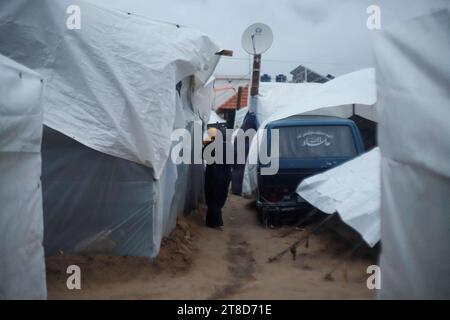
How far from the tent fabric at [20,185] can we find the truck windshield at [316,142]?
5274 millimetres

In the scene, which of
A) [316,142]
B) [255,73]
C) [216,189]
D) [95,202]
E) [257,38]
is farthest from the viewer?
[255,73]

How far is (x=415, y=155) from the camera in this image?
10.9ft

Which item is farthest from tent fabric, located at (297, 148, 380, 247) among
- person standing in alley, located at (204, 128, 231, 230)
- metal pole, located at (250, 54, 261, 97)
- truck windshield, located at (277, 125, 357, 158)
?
metal pole, located at (250, 54, 261, 97)

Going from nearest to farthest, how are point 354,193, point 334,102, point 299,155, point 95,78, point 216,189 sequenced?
point 95,78 → point 354,193 → point 299,155 → point 216,189 → point 334,102

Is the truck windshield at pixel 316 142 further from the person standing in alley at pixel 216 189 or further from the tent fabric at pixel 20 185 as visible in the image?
the tent fabric at pixel 20 185

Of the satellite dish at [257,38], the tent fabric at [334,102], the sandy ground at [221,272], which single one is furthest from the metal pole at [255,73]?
the sandy ground at [221,272]

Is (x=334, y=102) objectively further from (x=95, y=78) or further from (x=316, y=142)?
(x=95, y=78)

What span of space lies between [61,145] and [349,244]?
14.4ft

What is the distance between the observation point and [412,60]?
3457 mm

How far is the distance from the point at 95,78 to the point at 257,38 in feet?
23.5

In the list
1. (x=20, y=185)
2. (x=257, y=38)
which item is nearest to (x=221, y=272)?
(x=20, y=185)

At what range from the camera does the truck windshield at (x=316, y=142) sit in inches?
344

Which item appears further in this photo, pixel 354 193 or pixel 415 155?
pixel 354 193

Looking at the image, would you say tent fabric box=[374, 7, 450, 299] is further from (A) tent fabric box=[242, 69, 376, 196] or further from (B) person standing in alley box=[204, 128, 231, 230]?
(A) tent fabric box=[242, 69, 376, 196]
